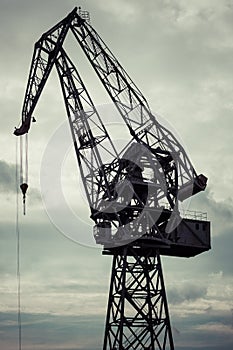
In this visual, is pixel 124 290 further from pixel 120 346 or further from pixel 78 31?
pixel 78 31

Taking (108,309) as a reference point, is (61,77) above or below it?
above

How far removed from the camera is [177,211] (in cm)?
7694

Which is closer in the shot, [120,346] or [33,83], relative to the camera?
[120,346]

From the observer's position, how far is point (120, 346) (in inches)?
2881

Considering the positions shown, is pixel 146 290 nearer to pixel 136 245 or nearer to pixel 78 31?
pixel 136 245

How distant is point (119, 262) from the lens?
252 feet

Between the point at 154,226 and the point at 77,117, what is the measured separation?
47.5 feet

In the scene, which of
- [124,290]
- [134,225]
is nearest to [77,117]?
[134,225]

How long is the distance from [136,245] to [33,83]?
2094 cm

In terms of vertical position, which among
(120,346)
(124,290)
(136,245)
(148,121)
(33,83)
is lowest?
(120,346)

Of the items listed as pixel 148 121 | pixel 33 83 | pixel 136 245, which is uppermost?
pixel 33 83

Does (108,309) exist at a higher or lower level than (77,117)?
lower

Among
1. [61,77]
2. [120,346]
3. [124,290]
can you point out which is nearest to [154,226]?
[124,290]

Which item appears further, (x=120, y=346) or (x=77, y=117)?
(x=77, y=117)
